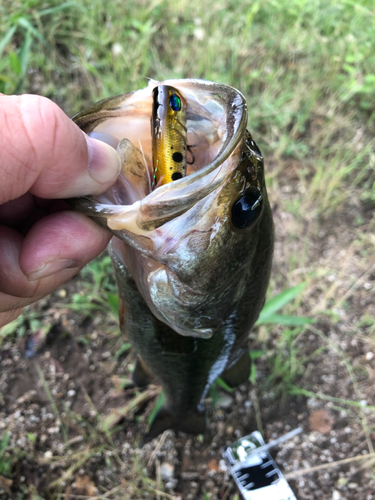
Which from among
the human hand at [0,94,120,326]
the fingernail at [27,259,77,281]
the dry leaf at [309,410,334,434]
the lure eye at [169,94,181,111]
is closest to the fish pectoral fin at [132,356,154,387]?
the human hand at [0,94,120,326]

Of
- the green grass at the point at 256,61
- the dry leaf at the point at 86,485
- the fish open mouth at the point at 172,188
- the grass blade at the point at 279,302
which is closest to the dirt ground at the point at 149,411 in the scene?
the dry leaf at the point at 86,485

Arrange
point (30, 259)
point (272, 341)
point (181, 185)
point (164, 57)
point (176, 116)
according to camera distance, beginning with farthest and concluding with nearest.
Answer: point (164, 57), point (272, 341), point (30, 259), point (176, 116), point (181, 185)

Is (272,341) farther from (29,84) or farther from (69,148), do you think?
(29,84)

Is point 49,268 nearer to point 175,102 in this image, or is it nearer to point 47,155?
point 47,155

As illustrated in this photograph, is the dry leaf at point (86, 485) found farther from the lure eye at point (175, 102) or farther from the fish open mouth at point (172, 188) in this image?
the lure eye at point (175, 102)

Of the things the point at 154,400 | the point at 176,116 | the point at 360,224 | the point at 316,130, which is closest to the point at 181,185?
the point at 176,116

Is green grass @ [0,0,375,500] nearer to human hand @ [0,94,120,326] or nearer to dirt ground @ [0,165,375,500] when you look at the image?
dirt ground @ [0,165,375,500]

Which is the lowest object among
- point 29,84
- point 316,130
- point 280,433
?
point 280,433

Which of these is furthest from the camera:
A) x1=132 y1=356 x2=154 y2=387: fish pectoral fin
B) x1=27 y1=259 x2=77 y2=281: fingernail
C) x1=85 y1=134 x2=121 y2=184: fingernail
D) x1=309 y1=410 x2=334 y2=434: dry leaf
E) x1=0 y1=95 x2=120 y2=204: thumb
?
x1=309 y1=410 x2=334 y2=434: dry leaf
